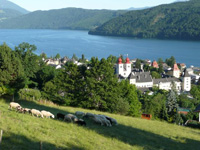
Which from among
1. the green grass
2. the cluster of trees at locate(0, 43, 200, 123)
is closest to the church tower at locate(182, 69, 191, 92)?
the cluster of trees at locate(0, 43, 200, 123)

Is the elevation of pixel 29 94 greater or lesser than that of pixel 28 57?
lesser

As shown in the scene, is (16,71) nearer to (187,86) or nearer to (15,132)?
(15,132)

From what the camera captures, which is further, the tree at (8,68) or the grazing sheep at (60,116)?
the tree at (8,68)

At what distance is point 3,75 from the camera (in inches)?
757

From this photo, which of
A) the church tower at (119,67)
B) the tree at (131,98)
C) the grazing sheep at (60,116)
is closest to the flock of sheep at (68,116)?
the grazing sheep at (60,116)

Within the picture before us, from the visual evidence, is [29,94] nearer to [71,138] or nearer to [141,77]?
[71,138]

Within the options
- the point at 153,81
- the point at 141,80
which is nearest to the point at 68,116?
the point at 141,80

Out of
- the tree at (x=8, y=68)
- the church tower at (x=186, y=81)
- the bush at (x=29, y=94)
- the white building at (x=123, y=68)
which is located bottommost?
the church tower at (x=186, y=81)

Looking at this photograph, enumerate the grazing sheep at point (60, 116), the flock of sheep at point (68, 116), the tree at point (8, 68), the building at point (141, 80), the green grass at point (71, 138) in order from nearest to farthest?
the green grass at point (71, 138) < the flock of sheep at point (68, 116) < the grazing sheep at point (60, 116) < the tree at point (8, 68) < the building at point (141, 80)

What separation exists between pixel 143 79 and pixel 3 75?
48.8m

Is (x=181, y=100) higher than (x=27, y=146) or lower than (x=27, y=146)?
lower

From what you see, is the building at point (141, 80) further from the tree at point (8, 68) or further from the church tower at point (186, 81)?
the tree at point (8, 68)

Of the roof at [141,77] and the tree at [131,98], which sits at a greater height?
the tree at [131,98]

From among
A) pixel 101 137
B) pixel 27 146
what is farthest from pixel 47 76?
pixel 27 146
